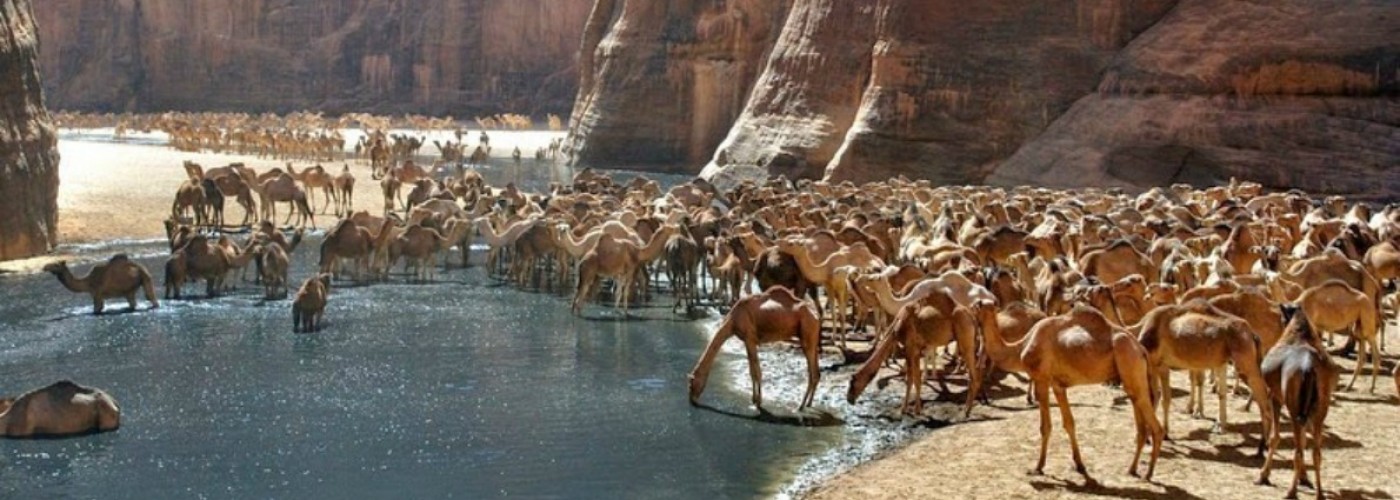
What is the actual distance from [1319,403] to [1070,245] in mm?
9779

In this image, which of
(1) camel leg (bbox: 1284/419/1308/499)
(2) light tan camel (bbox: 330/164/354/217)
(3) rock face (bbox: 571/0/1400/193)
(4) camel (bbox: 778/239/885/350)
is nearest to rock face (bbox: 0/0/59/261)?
(2) light tan camel (bbox: 330/164/354/217)

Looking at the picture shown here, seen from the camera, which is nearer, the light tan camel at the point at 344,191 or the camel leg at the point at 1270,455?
the camel leg at the point at 1270,455

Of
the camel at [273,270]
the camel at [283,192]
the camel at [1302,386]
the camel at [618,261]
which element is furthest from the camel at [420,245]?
the camel at [1302,386]

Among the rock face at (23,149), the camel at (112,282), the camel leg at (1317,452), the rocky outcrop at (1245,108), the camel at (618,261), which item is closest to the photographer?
the camel leg at (1317,452)

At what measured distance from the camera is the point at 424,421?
14.8 meters

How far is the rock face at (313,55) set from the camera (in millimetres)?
94812

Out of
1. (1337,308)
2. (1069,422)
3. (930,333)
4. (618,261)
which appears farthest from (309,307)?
(1337,308)

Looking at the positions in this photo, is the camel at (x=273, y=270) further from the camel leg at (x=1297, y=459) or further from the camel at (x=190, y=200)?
the camel leg at (x=1297, y=459)

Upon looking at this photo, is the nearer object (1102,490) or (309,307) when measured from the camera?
(1102,490)

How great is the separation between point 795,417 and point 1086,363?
4.12 meters

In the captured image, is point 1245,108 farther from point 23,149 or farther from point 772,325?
point 23,149

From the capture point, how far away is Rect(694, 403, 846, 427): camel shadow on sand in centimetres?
1445

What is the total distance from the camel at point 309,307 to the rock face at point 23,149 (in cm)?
867

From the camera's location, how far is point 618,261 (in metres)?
21.5
